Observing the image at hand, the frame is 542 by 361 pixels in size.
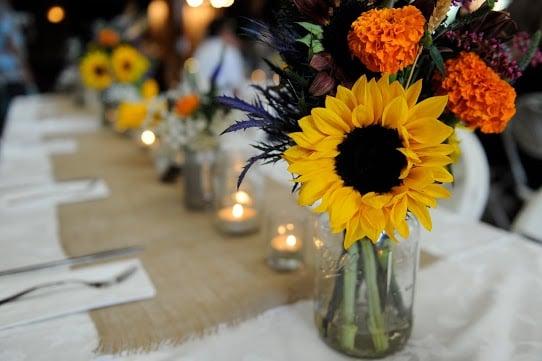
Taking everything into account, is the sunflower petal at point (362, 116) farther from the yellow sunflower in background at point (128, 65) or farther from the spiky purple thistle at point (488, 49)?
the yellow sunflower in background at point (128, 65)

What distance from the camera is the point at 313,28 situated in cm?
47

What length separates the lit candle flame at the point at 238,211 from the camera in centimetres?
94

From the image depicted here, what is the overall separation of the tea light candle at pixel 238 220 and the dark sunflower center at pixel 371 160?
0.49 meters

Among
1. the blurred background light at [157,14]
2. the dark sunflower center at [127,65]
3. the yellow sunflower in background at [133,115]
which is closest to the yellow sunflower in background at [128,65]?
the dark sunflower center at [127,65]

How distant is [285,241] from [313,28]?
0.43 metres

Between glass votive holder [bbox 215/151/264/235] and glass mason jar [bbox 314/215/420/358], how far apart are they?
35cm

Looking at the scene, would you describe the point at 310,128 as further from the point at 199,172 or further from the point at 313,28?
the point at 199,172

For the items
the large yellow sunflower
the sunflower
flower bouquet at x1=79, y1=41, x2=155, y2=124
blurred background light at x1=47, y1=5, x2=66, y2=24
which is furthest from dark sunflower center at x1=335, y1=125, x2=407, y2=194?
blurred background light at x1=47, y1=5, x2=66, y2=24

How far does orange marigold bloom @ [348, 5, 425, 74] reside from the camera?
42 centimetres

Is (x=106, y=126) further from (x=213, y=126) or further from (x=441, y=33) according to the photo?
(x=441, y=33)

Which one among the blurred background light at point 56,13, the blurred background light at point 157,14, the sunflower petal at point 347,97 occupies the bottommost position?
the sunflower petal at point 347,97

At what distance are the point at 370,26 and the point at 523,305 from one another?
0.51m

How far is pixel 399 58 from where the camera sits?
428 millimetres

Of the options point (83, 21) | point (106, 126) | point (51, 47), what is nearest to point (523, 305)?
point (106, 126)
